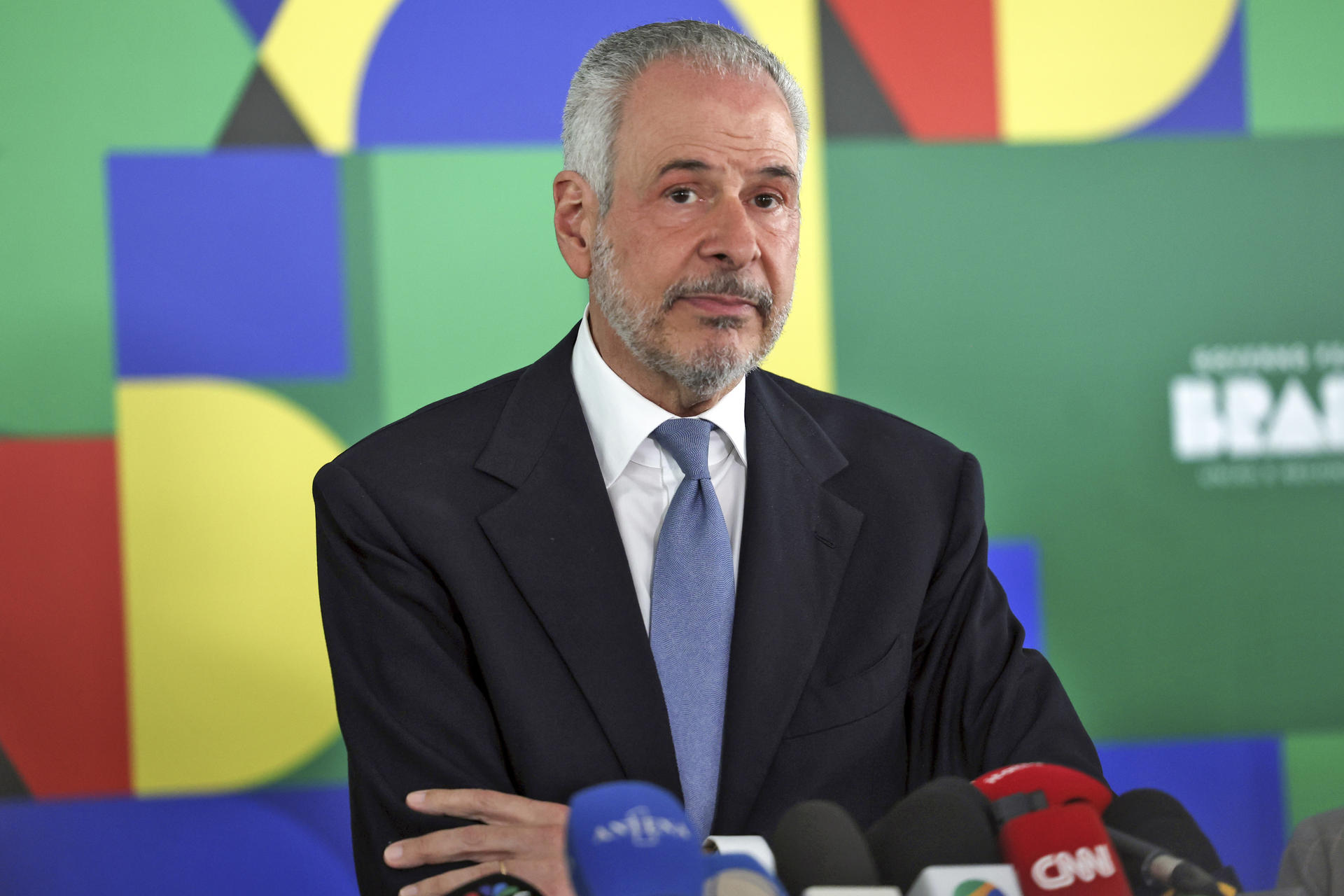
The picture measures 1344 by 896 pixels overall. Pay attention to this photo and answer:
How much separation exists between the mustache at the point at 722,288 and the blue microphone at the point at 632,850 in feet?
2.67

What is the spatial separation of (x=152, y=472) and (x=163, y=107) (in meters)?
0.64

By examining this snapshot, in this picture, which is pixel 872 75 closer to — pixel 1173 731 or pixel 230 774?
pixel 1173 731

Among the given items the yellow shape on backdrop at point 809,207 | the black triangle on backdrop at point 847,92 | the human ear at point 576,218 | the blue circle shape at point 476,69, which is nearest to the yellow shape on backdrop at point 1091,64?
the black triangle on backdrop at point 847,92

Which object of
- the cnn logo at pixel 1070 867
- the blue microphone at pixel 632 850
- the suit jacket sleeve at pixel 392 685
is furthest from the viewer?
the suit jacket sleeve at pixel 392 685

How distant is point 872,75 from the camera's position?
248 cm

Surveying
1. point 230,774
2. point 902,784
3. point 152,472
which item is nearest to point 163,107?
point 152,472

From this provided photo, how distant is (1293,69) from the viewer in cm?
260

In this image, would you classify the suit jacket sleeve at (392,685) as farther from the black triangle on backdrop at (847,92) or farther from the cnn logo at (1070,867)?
the black triangle on backdrop at (847,92)

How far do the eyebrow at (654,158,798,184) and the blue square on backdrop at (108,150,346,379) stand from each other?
104 cm

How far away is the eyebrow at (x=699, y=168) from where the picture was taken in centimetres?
145

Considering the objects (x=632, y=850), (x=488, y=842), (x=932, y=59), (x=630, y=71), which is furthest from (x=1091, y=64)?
(x=632, y=850)

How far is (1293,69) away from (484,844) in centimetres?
227

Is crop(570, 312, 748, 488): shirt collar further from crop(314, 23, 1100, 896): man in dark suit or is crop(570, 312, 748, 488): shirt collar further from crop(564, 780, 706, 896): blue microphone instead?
crop(564, 780, 706, 896): blue microphone

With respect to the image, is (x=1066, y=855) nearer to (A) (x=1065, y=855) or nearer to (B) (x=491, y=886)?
(A) (x=1065, y=855)
